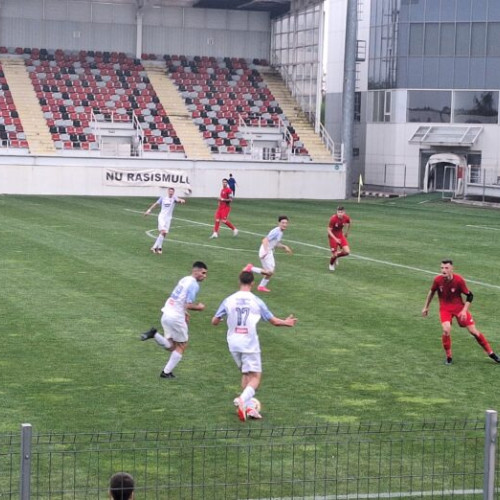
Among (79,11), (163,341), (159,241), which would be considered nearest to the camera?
(163,341)

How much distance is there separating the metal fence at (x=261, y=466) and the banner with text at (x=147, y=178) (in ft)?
157

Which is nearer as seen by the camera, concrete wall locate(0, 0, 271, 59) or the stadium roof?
concrete wall locate(0, 0, 271, 59)

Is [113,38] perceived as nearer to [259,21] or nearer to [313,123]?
[259,21]

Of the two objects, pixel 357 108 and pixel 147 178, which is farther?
pixel 357 108

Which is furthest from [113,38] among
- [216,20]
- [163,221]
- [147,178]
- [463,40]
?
[163,221]

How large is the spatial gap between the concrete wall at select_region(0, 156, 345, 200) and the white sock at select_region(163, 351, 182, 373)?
44.7 metres

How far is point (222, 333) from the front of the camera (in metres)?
21.2

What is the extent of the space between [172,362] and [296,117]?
54.8 m

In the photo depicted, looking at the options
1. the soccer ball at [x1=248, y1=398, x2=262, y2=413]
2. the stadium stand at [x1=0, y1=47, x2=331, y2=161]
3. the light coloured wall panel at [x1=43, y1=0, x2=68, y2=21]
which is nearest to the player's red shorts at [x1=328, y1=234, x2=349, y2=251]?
the soccer ball at [x1=248, y1=398, x2=262, y2=413]

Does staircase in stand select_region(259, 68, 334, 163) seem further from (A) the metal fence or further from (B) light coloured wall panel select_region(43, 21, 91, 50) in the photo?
(A) the metal fence

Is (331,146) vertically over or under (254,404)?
over

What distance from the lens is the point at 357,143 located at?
7600cm

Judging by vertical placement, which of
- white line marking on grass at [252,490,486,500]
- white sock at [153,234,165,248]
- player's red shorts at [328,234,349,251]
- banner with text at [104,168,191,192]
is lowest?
banner with text at [104,168,191,192]

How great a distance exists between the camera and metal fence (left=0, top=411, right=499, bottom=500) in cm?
1185
